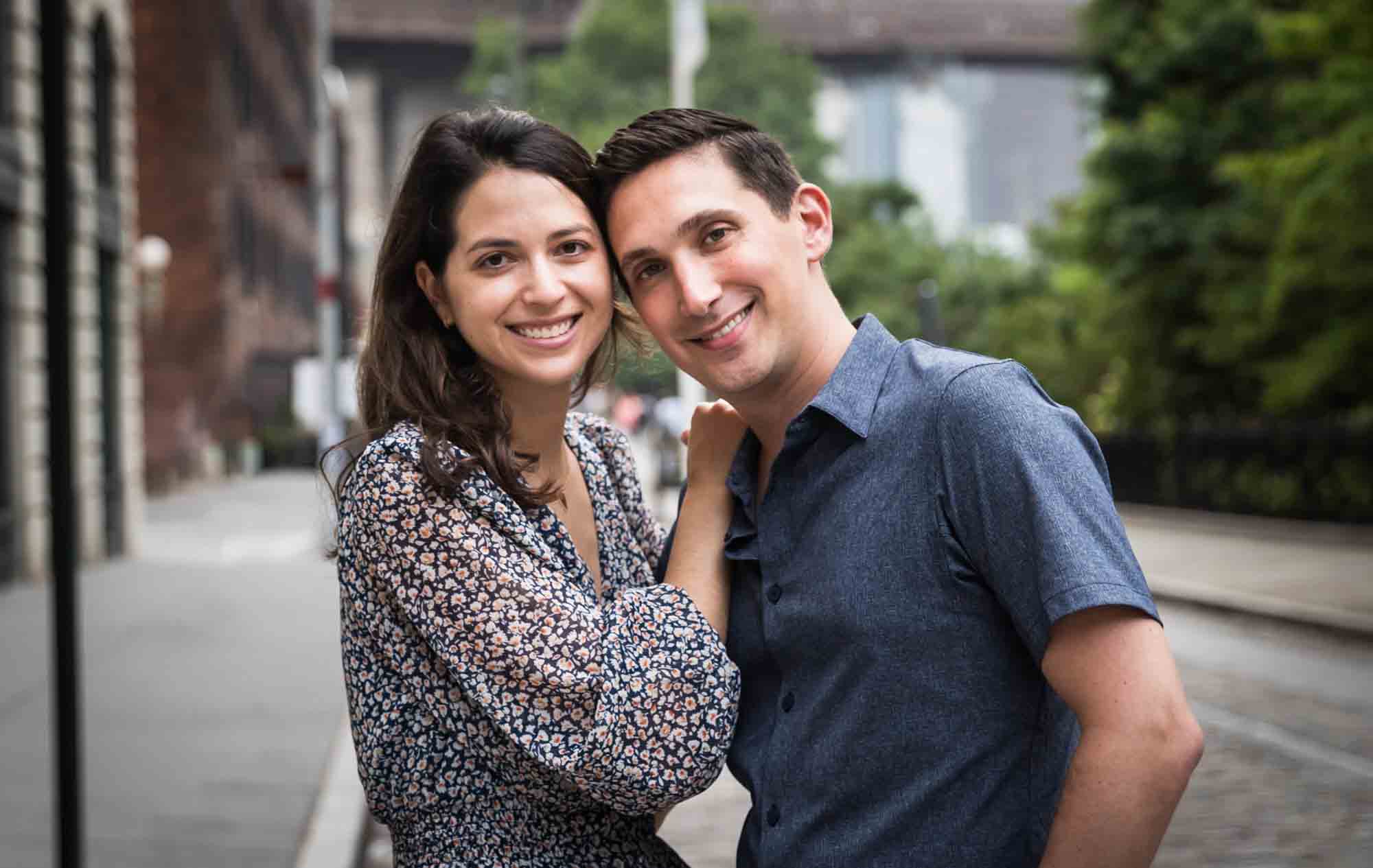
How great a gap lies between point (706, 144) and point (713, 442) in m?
0.56

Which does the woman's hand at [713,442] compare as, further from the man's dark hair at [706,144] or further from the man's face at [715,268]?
the man's dark hair at [706,144]

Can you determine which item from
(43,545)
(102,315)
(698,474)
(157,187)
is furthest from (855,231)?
(698,474)

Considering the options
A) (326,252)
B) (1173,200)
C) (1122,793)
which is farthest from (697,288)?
(1173,200)

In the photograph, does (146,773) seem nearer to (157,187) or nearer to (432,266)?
(432,266)

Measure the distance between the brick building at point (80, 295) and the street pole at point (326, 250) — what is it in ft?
7.75

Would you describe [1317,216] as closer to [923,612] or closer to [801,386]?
[801,386]

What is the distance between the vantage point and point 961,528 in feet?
6.91

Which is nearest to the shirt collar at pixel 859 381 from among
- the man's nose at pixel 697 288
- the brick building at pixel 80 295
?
the man's nose at pixel 697 288

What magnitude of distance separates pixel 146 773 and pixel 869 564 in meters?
6.15

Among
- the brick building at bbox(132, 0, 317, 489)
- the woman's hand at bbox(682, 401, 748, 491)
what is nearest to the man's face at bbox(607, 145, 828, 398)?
the woman's hand at bbox(682, 401, 748, 491)

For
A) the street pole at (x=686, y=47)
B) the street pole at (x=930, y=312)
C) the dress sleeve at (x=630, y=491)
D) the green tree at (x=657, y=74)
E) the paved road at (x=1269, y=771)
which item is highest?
the green tree at (x=657, y=74)

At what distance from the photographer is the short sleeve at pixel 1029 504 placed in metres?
1.95

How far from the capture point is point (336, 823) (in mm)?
6523

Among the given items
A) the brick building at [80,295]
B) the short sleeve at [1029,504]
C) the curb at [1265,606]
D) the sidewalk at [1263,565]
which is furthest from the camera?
the brick building at [80,295]
